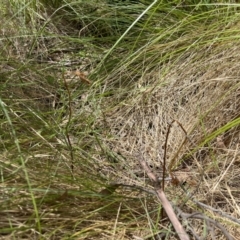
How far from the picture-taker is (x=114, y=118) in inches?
64.3

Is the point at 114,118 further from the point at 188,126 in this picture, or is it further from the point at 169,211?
the point at 169,211

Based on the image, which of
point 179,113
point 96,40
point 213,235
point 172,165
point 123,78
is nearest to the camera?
point 213,235

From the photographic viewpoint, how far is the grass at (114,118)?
112 centimetres

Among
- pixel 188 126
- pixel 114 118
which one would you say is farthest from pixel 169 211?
pixel 114 118

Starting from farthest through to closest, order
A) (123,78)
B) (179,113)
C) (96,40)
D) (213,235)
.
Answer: (96,40) → (123,78) → (179,113) → (213,235)

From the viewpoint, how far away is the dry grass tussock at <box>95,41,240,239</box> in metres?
1.35

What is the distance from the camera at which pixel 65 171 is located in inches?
47.5

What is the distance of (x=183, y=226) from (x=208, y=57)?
2.27 ft

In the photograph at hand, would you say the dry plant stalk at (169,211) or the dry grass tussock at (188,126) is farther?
the dry grass tussock at (188,126)

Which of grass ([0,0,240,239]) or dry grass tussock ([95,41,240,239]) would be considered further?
dry grass tussock ([95,41,240,239])

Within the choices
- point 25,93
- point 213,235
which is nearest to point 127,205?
point 213,235

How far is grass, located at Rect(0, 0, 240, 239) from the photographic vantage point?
112 cm

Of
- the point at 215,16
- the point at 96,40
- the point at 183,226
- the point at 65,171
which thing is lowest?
the point at 183,226

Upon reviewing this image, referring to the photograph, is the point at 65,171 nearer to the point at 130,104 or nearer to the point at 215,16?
the point at 130,104
